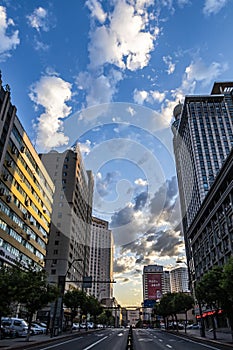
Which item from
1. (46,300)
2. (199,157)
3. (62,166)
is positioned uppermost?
(199,157)

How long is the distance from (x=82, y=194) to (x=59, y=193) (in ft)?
53.0

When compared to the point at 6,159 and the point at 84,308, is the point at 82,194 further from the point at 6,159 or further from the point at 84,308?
the point at 6,159

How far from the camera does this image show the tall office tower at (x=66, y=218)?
3274 inches

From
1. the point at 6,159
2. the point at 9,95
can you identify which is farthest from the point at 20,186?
the point at 9,95

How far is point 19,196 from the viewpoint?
49469 millimetres

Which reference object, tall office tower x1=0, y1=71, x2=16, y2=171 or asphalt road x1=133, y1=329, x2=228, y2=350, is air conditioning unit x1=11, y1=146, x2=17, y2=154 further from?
asphalt road x1=133, y1=329, x2=228, y2=350

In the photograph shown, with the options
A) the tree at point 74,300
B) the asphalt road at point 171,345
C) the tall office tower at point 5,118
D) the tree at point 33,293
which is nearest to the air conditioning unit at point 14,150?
the tall office tower at point 5,118

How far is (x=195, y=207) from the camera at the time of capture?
10931 centimetres

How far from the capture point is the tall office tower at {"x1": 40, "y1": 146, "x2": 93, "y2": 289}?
8315 cm

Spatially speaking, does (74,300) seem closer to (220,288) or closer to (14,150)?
(14,150)

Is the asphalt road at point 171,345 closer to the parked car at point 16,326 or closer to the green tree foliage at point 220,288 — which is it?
the green tree foliage at point 220,288

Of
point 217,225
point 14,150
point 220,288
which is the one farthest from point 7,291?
point 217,225

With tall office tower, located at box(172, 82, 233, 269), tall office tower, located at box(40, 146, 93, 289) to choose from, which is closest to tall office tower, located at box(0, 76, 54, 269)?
tall office tower, located at box(40, 146, 93, 289)

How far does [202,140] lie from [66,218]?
59.0 m
